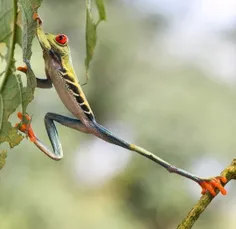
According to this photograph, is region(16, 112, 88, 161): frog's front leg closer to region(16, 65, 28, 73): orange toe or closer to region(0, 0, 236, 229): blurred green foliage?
region(16, 65, 28, 73): orange toe

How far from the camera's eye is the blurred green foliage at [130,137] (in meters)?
3.14

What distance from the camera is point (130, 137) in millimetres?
3457

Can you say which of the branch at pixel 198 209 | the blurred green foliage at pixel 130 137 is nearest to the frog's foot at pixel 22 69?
the branch at pixel 198 209

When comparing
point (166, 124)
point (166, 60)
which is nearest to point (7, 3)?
point (166, 124)

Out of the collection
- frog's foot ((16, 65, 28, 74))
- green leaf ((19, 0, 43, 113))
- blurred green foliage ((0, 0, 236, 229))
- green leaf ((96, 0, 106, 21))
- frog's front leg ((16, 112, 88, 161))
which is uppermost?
green leaf ((96, 0, 106, 21))

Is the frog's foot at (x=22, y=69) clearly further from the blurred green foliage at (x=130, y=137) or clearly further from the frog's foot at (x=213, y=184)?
the blurred green foliage at (x=130, y=137)

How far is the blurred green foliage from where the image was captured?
10.3 feet

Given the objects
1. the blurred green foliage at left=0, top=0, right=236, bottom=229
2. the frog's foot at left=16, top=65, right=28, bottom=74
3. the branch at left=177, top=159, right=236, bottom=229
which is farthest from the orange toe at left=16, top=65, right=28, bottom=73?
the blurred green foliage at left=0, top=0, right=236, bottom=229

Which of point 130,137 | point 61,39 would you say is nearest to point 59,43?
point 61,39

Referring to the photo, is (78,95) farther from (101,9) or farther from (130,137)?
(130,137)

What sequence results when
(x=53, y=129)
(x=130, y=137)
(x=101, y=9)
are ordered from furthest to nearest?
(x=130, y=137) → (x=53, y=129) → (x=101, y=9)

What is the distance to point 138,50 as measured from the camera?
4.28 metres

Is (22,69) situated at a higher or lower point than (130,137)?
higher

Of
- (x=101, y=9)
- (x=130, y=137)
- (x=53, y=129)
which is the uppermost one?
(x=101, y=9)
